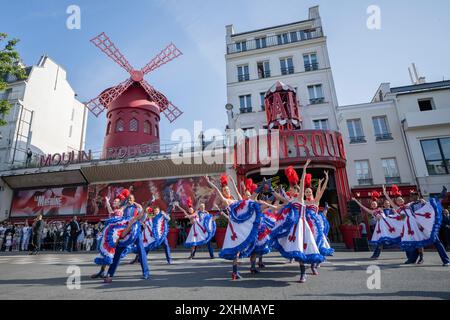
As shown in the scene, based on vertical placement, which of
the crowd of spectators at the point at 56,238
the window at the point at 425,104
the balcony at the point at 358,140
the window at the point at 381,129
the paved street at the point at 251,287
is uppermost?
the window at the point at 425,104

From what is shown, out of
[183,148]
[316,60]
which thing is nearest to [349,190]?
[316,60]

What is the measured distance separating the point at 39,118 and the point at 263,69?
24769mm

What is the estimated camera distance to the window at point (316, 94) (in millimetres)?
20156

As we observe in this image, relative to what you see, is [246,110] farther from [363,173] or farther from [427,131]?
[427,131]

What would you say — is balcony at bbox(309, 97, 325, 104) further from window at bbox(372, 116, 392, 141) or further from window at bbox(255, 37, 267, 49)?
window at bbox(255, 37, 267, 49)

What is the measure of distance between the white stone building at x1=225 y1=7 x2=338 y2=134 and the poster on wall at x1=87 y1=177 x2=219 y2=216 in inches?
223

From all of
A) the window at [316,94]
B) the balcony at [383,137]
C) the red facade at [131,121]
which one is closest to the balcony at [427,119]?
the balcony at [383,137]

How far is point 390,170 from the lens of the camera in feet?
59.3

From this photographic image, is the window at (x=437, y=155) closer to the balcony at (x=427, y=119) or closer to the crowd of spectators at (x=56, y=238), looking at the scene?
the balcony at (x=427, y=119)

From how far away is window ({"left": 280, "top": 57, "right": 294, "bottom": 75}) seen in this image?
855 inches

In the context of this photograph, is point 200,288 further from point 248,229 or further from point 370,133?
Result: point 370,133

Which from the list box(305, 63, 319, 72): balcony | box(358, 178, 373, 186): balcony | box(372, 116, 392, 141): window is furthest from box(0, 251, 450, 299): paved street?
box(305, 63, 319, 72): balcony

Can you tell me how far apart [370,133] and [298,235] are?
1688cm

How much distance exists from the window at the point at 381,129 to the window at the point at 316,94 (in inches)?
159
